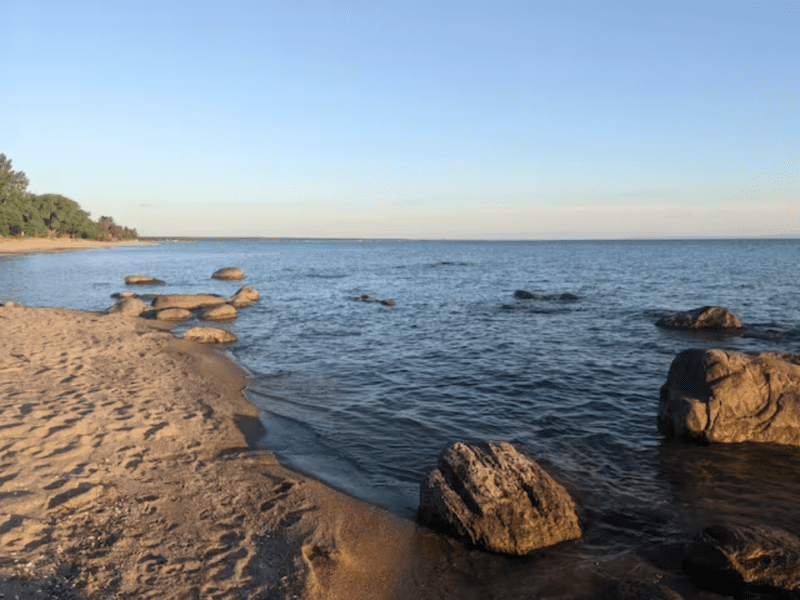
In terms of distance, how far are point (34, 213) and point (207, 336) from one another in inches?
4144

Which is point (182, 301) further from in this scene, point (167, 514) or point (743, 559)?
point (743, 559)

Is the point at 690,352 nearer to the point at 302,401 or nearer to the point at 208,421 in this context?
the point at 302,401

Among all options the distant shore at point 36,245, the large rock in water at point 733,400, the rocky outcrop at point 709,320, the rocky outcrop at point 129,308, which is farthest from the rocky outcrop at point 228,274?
the distant shore at point 36,245

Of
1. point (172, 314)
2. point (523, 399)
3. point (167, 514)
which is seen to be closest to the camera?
point (167, 514)

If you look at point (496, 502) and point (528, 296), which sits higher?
point (528, 296)

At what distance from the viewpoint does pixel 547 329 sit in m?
23.9

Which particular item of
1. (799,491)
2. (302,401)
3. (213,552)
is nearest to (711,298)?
(799,491)

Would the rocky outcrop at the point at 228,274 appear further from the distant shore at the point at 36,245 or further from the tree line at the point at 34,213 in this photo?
the tree line at the point at 34,213

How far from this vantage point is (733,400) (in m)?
10.8

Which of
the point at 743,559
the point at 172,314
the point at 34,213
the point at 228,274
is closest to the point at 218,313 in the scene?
the point at 172,314

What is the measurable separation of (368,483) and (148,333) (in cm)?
1580

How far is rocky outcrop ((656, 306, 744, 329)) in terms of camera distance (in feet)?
74.5

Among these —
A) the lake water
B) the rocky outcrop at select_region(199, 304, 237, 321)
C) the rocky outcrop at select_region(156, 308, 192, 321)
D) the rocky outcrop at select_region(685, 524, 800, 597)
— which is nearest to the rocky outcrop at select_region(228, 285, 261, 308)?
the lake water

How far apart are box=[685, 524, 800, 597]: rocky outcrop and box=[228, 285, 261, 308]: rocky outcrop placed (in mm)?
28758
